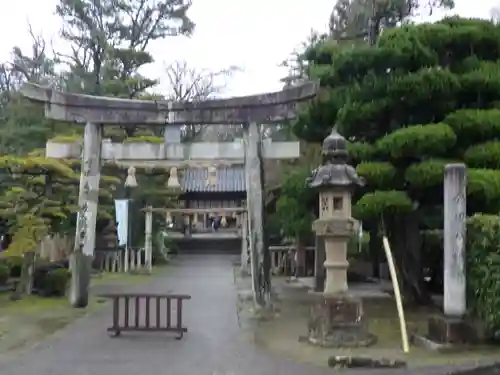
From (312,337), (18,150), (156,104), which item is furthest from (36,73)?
(312,337)

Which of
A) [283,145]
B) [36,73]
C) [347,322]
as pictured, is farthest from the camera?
[36,73]

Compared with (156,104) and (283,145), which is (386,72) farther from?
(156,104)

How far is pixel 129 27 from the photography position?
32344 millimetres

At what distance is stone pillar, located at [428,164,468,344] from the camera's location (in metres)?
8.97

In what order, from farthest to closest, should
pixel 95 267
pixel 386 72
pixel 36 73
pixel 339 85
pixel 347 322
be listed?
1. pixel 36 73
2. pixel 95 267
3. pixel 339 85
4. pixel 386 72
5. pixel 347 322

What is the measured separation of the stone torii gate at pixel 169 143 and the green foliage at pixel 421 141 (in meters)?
2.86

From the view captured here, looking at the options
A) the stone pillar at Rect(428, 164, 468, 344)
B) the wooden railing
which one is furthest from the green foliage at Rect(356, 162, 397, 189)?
the wooden railing

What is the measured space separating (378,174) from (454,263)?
106 inches

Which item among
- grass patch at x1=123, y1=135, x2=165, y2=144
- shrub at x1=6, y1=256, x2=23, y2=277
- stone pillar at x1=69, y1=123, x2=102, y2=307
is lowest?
shrub at x1=6, y1=256, x2=23, y2=277

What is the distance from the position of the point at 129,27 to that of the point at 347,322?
26014 mm

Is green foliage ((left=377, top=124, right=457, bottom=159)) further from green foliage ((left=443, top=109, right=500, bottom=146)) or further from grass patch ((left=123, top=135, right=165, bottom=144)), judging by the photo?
grass patch ((left=123, top=135, right=165, bottom=144))

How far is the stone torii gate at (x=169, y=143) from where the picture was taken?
529 inches

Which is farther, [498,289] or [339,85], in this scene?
[339,85]

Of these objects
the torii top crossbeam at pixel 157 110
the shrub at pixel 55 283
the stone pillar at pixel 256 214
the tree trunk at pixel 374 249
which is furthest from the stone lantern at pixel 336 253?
the shrub at pixel 55 283
